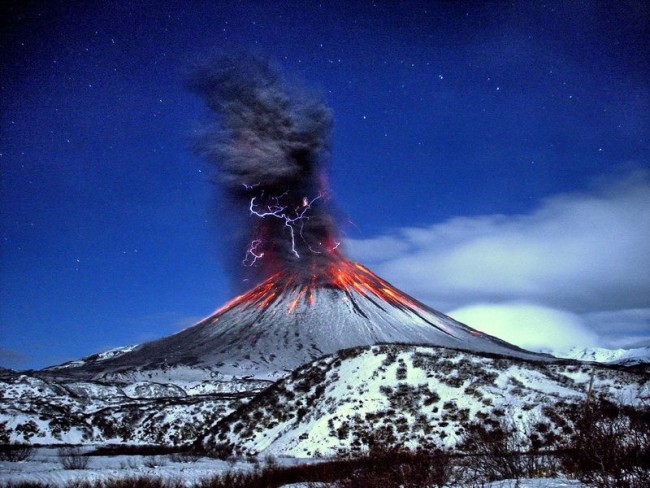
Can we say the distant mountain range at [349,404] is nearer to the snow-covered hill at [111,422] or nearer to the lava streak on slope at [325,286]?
the snow-covered hill at [111,422]

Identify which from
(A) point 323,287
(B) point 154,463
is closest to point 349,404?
(B) point 154,463

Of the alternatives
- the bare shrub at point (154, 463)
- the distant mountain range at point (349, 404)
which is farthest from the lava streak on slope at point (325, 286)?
the bare shrub at point (154, 463)

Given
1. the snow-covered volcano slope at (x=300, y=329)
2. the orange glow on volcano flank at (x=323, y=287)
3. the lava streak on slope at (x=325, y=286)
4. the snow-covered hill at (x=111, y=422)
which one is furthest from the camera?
the orange glow on volcano flank at (x=323, y=287)

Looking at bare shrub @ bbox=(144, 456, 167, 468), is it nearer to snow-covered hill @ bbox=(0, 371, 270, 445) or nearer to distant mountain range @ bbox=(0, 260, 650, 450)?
distant mountain range @ bbox=(0, 260, 650, 450)

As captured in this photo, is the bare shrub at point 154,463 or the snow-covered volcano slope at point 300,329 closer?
the bare shrub at point 154,463

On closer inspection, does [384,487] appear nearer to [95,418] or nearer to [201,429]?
[201,429]

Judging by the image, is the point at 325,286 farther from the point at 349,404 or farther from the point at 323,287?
the point at 349,404

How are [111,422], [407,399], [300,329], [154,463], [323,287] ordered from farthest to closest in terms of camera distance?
[323,287]
[300,329]
[111,422]
[407,399]
[154,463]

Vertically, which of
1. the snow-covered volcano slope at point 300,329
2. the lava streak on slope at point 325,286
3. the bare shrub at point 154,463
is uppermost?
the lava streak on slope at point 325,286
